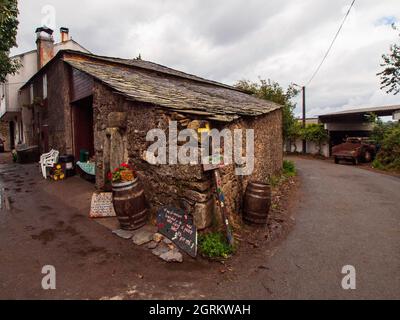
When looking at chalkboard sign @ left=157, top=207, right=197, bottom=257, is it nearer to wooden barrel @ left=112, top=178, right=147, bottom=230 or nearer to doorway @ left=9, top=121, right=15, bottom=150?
wooden barrel @ left=112, top=178, right=147, bottom=230

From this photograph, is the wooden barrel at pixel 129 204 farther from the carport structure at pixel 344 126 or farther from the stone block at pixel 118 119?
the carport structure at pixel 344 126

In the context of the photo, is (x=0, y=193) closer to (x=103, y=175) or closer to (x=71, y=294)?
(x=103, y=175)

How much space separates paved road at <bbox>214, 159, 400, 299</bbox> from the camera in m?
3.03

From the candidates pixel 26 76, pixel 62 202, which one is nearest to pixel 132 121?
pixel 62 202

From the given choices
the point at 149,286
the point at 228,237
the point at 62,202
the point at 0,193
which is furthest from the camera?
the point at 0,193

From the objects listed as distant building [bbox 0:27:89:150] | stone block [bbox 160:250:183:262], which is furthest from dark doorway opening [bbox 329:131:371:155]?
distant building [bbox 0:27:89:150]

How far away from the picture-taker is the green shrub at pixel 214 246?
12.6ft

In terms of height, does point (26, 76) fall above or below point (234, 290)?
above

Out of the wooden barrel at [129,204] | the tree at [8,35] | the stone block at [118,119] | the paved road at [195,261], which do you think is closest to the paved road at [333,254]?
the paved road at [195,261]

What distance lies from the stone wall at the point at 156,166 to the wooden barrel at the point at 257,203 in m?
0.30

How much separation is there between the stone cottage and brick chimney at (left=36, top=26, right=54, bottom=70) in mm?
3206

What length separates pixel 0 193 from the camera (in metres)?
7.36

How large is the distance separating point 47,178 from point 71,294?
793cm

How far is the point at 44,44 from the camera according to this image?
14633 mm
